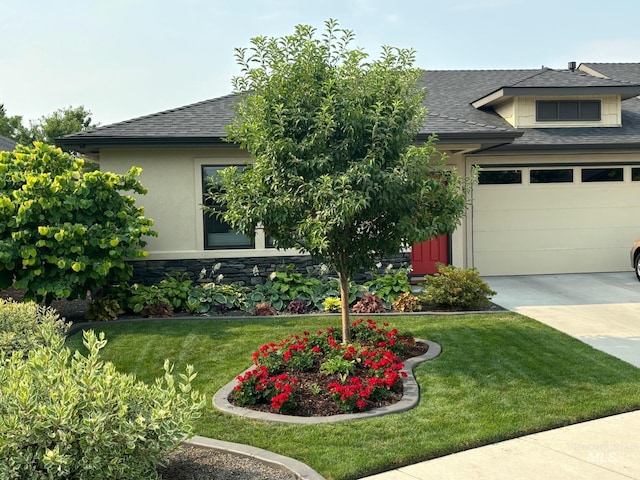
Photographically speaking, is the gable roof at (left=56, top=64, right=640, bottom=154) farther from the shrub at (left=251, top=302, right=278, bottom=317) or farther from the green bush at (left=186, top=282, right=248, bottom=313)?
the shrub at (left=251, top=302, right=278, bottom=317)

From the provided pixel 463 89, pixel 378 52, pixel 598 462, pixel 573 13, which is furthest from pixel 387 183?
pixel 463 89

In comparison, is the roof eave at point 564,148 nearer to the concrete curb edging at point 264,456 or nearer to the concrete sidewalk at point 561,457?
the concrete sidewalk at point 561,457

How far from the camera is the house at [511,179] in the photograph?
454 inches

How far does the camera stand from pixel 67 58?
1579 cm

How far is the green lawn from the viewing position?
496cm

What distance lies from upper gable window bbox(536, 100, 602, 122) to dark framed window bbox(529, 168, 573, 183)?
52.1 inches

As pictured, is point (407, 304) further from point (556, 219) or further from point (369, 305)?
point (556, 219)

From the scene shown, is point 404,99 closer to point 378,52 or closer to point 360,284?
point 378,52

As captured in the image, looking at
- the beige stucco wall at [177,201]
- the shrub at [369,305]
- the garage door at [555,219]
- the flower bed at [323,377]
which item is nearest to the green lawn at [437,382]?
the flower bed at [323,377]

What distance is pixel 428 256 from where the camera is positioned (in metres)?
13.2

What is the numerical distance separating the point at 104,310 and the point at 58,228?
1567 mm

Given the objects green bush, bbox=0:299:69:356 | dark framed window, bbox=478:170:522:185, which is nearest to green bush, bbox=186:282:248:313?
green bush, bbox=0:299:69:356

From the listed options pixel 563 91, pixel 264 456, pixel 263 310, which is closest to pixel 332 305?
pixel 263 310

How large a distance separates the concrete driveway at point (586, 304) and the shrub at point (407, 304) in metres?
1.50
